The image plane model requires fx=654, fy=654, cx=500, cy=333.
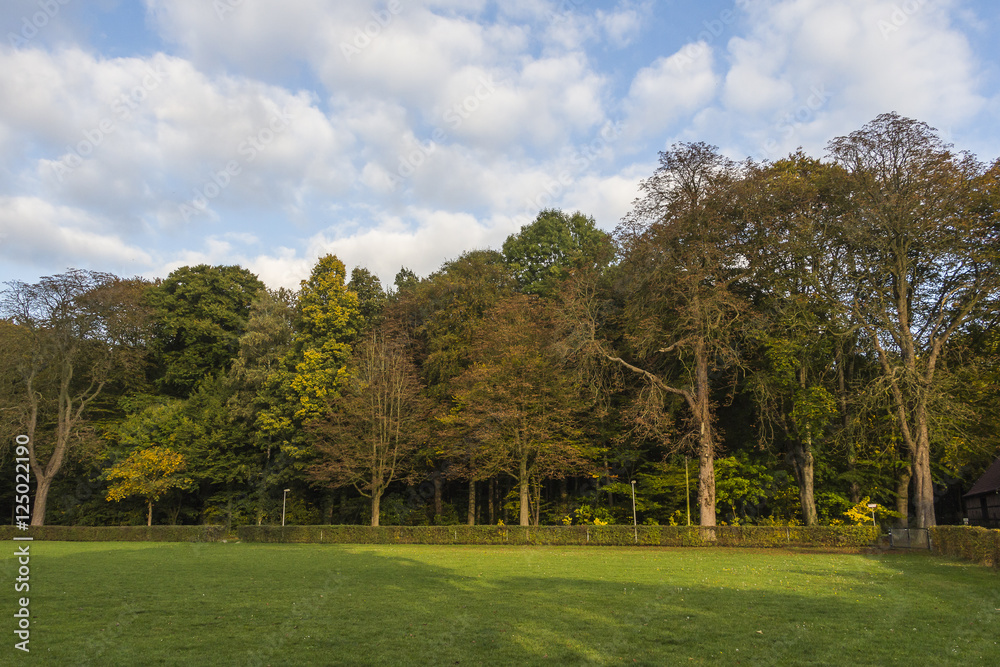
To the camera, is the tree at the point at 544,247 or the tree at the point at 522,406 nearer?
the tree at the point at 522,406

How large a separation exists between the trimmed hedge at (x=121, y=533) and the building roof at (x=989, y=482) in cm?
4338

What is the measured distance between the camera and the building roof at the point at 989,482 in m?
34.2

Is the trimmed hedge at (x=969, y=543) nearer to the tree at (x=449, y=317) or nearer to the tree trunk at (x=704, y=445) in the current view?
the tree trunk at (x=704, y=445)

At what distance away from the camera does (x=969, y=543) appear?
20.3 metres

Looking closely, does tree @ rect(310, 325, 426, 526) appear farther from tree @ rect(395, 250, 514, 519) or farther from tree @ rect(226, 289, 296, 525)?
tree @ rect(226, 289, 296, 525)

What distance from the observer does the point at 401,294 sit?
2195 inches

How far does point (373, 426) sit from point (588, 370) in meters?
15.6

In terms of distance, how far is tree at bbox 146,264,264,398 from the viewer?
54.5 metres

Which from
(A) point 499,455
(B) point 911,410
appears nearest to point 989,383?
(B) point 911,410

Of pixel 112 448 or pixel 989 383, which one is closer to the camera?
pixel 989 383

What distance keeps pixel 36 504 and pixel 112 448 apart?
5720 millimetres

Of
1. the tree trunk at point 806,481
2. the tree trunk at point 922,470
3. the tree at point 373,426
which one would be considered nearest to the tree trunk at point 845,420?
the tree trunk at point 806,481

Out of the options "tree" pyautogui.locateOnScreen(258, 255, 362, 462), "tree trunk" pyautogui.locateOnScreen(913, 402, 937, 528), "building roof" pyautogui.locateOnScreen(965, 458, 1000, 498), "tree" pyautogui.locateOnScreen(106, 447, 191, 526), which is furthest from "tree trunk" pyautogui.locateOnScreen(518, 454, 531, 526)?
"tree" pyautogui.locateOnScreen(106, 447, 191, 526)

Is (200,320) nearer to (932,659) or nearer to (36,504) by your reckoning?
(36,504)
